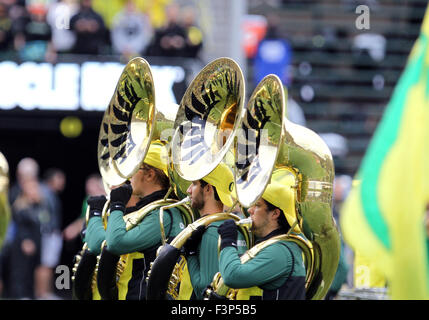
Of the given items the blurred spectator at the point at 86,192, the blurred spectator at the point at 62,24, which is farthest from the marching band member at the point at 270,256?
the blurred spectator at the point at 62,24

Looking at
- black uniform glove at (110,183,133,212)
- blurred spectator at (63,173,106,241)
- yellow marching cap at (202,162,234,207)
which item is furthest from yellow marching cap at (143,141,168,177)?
blurred spectator at (63,173,106,241)

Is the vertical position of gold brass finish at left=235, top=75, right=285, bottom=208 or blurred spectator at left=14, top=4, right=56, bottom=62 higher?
blurred spectator at left=14, top=4, right=56, bottom=62

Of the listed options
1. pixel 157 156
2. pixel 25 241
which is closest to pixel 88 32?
pixel 25 241

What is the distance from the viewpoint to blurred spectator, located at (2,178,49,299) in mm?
11688

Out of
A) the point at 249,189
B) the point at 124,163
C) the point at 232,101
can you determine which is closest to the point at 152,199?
the point at 124,163

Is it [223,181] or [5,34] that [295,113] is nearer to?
[5,34]

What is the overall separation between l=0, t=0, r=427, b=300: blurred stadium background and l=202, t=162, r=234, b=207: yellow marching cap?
646 cm

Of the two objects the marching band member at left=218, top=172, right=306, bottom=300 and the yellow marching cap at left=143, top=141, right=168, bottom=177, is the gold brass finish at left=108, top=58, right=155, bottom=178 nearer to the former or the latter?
the yellow marching cap at left=143, top=141, right=168, bottom=177

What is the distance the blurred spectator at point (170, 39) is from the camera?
13273mm

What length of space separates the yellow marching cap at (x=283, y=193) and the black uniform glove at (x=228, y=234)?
8.5 inches

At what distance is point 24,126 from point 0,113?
36cm

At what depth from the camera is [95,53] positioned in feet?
43.4

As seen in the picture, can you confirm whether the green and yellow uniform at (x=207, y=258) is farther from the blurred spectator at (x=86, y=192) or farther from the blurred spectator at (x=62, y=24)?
the blurred spectator at (x=62, y=24)

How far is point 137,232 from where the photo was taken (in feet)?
19.2
